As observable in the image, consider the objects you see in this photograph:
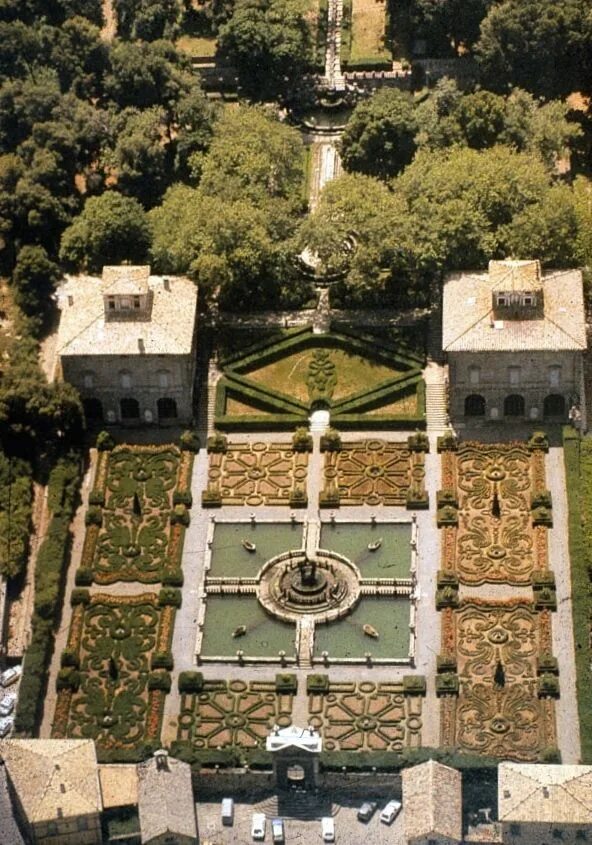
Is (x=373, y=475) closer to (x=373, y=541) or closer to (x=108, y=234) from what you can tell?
(x=373, y=541)

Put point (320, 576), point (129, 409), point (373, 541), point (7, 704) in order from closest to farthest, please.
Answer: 1. point (7, 704)
2. point (320, 576)
3. point (373, 541)
4. point (129, 409)

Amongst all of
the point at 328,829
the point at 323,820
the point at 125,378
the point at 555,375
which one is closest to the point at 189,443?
the point at 125,378

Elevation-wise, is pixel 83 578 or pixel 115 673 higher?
pixel 83 578

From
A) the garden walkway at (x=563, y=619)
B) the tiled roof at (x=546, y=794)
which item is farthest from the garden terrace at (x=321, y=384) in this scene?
the tiled roof at (x=546, y=794)

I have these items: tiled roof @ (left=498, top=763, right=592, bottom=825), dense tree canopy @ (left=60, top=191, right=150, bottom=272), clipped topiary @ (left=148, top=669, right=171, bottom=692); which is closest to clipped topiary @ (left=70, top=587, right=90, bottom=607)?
clipped topiary @ (left=148, top=669, right=171, bottom=692)

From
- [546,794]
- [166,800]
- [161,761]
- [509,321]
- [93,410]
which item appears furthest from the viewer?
[93,410]

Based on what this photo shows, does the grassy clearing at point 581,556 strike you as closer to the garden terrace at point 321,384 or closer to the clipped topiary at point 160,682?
the garden terrace at point 321,384
